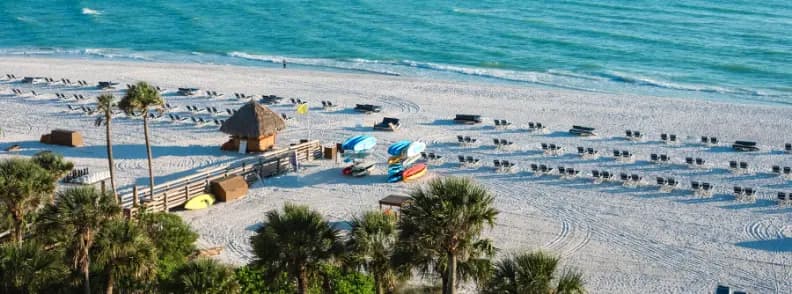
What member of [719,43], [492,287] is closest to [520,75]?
[719,43]

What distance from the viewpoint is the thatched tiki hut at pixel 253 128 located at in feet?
109

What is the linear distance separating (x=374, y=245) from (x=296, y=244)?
5.91 ft

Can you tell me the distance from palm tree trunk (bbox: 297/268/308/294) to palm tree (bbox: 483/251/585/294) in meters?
3.71

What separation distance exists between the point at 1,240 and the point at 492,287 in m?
10.9

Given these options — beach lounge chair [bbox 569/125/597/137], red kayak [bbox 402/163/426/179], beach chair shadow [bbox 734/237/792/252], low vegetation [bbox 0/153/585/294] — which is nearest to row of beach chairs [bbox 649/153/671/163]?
beach lounge chair [bbox 569/125/597/137]

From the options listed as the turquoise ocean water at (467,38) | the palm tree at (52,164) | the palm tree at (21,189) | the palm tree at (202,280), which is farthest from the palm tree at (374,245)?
the turquoise ocean water at (467,38)

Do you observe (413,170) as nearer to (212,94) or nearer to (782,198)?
(782,198)

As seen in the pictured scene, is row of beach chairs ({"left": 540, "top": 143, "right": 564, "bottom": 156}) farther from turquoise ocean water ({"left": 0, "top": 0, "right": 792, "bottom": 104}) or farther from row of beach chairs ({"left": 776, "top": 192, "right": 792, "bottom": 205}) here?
turquoise ocean water ({"left": 0, "top": 0, "right": 792, "bottom": 104})

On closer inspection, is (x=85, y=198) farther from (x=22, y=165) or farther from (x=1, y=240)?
(x=1, y=240)

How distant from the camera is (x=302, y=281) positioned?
59.1 feet

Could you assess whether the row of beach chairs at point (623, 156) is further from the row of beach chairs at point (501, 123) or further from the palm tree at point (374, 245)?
the palm tree at point (374, 245)

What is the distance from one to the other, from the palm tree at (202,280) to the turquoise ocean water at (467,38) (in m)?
38.2

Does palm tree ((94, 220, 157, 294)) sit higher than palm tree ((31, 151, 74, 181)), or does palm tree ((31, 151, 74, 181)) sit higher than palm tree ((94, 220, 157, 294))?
palm tree ((31, 151, 74, 181))

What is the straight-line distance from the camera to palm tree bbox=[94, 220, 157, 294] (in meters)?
17.3
